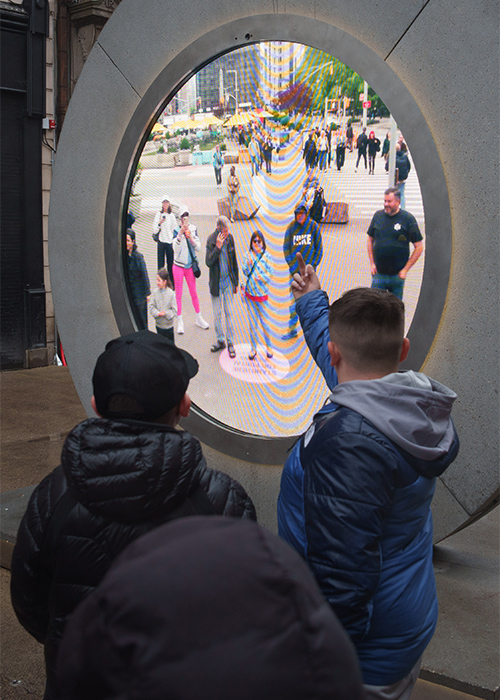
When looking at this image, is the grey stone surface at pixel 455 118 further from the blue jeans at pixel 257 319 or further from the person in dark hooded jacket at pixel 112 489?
the person in dark hooded jacket at pixel 112 489

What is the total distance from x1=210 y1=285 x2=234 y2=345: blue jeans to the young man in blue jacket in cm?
143

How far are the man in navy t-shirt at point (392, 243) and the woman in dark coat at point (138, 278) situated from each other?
128 centimetres

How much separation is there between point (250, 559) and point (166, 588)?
8 centimetres

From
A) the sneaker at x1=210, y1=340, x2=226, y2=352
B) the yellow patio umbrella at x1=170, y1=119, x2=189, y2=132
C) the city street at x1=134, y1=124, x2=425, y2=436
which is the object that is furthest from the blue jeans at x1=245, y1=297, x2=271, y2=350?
the yellow patio umbrella at x1=170, y1=119, x2=189, y2=132

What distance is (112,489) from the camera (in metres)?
1.38

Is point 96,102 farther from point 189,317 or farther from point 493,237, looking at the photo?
point 493,237

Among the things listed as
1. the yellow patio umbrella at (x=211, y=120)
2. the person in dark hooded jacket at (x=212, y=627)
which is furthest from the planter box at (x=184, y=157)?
the person in dark hooded jacket at (x=212, y=627)

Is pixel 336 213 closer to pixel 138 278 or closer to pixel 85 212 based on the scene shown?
pixel 138 278

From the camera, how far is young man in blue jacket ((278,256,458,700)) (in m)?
1.38

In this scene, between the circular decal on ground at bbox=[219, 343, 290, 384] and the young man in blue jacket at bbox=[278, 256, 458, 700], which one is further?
the circular decal on ground at bbox=[219, 343, 290, 384]

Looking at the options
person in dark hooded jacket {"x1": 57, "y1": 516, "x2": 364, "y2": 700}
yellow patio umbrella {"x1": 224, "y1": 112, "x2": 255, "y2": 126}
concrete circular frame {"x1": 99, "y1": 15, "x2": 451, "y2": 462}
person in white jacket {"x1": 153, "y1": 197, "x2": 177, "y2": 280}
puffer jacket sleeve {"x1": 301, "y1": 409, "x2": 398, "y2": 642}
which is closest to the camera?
person in dark hooded jacket {"x1": 57, "y1": 516, "x2": 364, "y2": 700}

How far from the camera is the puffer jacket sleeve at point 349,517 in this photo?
1364mm

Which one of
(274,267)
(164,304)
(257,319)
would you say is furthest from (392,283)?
(164,304)

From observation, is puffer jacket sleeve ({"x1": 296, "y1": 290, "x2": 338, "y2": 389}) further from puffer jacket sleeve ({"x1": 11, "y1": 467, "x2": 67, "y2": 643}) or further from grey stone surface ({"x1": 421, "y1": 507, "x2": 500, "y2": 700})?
grey stone surface ({"x1": 421, "y1": 507, "x2": 500, "y2": 700})
